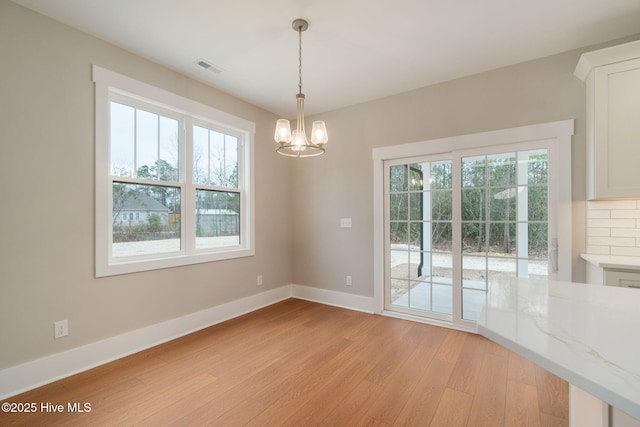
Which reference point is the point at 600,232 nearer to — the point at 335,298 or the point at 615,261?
the point at 615,261

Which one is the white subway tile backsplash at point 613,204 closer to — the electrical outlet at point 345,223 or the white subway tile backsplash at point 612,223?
the white subway tile backsplash at point 612,223

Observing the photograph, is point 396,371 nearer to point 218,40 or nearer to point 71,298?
point 71,298

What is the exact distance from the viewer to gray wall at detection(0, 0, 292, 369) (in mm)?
2004

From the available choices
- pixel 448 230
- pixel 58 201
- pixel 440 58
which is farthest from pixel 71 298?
pixel 440 58

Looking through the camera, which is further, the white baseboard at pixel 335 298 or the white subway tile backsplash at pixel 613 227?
the white baseboard at pixel 335 298

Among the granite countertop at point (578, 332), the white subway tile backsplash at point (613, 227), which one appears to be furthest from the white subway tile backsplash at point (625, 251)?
the granite countertop at point (578, 332)

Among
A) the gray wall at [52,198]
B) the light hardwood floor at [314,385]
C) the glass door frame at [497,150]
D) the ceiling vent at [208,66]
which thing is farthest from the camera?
the ceiling vent at [208,66]

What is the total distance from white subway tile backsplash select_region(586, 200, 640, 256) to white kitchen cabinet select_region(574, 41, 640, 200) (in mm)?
257

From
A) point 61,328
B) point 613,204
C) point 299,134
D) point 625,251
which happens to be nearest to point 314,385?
point 299,134

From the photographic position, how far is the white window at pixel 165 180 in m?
2.50

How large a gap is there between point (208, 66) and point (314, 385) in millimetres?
3109

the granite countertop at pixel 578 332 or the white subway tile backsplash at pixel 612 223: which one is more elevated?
the white subway tile backsplash at pixel 612 223

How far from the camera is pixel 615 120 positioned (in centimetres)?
222

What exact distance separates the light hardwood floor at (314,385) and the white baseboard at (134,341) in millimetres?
93
